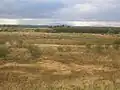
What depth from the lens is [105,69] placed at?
28.1 m

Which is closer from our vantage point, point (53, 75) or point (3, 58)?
point (53, 75)

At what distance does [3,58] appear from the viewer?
111ft

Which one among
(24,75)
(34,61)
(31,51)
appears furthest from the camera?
(31,51)

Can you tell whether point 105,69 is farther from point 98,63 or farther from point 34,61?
point 34,61

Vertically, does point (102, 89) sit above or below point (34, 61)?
above

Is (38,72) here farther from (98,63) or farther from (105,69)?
(98,63)

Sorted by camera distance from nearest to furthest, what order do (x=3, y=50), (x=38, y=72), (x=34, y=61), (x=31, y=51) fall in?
1. (x=38, y=72)
2. (x=34, y=61)
3. (x=3, y=50)
4. (x=31, y=51)

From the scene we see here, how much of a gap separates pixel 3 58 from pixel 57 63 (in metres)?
5.44

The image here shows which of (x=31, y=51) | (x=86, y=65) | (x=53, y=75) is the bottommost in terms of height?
(x=31, y=51)

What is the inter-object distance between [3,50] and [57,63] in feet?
26.4

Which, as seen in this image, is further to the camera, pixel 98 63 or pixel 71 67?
pixel 98 63

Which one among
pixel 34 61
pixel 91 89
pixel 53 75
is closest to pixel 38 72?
pixel 53 75

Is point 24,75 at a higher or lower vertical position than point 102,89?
lower

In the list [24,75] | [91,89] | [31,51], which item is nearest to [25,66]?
[24,75]
